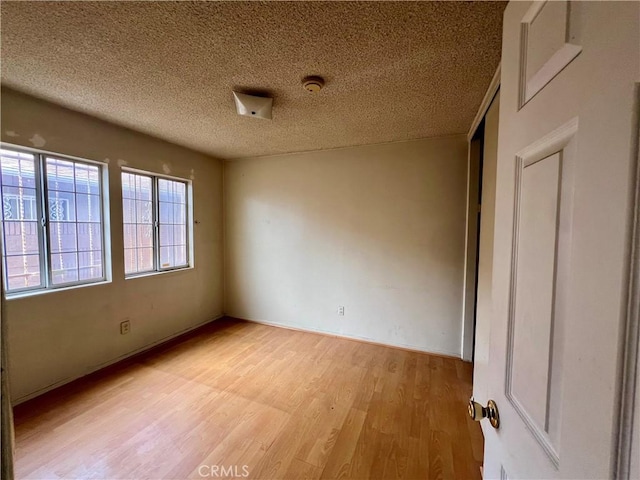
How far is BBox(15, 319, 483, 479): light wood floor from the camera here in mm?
1442

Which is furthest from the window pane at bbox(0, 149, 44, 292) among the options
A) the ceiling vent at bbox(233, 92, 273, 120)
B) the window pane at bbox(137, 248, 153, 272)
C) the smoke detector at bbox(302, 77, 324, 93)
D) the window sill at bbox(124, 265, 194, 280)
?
the smoke detector at bbox(302, 77, 324, 93)

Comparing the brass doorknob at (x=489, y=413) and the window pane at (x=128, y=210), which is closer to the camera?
the brass doorknob at (x=489, y=413)

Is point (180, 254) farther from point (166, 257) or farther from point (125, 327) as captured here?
point (125, 327)

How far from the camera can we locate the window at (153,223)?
262 cm

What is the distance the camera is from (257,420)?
1.78 meters

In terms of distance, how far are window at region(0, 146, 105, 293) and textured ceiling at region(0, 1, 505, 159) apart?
0.53 meters

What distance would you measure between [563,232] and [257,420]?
2024 mm

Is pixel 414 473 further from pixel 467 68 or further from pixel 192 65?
pixel 192 65

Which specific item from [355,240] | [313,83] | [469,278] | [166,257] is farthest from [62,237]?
[469,278]

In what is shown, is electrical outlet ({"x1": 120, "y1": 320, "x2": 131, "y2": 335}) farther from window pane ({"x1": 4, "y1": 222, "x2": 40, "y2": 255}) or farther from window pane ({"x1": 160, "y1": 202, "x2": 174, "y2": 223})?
window pane ({"x1": 160, "y1": 202, "x2": 174, "y2": 223})

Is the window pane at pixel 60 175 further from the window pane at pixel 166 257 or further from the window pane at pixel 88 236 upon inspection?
the window pane at pixel 166 257

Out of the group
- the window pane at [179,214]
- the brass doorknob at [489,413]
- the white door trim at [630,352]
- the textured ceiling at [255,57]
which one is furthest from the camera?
the window pane at [179,214]

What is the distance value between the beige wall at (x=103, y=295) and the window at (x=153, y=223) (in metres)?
0.13

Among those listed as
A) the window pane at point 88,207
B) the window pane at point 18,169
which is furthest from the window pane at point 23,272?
the window pane at point 18,169
